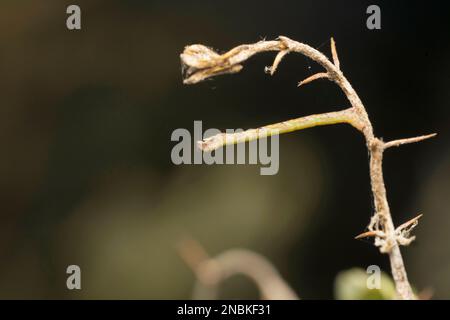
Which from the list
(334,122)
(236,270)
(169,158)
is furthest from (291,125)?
(169,158)

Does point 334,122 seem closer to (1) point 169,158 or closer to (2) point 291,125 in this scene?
(2) point 291,125

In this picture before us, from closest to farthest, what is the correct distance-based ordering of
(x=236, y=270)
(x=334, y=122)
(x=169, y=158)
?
1. (x=334, y=122)
2. (x=236, y=270)
3. (x=169, y=158)

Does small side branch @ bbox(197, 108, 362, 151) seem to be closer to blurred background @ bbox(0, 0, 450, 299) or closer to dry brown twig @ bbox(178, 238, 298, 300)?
dry brown twig @ bbox(178, 238, 298, 300)

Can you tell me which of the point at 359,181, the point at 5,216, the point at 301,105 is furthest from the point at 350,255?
the point at 5,216

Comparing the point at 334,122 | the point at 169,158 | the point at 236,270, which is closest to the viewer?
the point at 334,122

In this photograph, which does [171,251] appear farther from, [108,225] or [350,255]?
[350,255]

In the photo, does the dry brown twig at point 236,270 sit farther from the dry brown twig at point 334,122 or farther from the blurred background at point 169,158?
the blurred background at point 169,158
